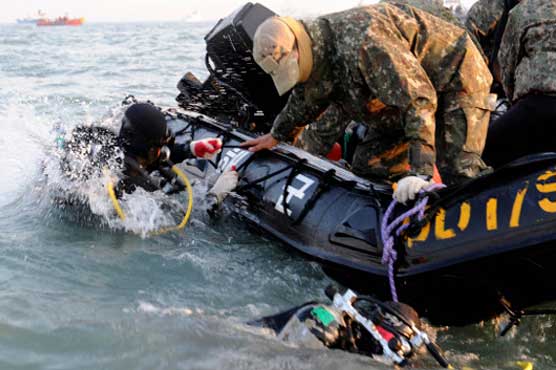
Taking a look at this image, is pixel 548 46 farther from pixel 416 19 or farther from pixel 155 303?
pixel 155 303

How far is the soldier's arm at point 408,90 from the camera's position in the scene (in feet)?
11.3

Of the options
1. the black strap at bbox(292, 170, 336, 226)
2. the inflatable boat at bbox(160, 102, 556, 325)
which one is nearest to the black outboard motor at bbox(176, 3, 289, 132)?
the inflatable boat at bbox(160, 102, 556, 325)

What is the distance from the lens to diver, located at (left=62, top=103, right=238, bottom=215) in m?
4.41

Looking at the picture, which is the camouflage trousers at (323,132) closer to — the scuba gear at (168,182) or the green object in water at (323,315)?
the scuba gear at (168,182)

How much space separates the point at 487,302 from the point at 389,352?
2.68 ft

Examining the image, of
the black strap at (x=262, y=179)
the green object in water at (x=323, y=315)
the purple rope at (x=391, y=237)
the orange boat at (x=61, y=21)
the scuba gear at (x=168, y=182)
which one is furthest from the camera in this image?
the orange boat at (x=61, y=21)

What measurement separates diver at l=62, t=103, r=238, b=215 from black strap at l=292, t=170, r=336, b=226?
77cm

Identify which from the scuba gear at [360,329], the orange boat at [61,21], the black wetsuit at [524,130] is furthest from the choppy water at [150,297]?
the orange boat at [61,21]

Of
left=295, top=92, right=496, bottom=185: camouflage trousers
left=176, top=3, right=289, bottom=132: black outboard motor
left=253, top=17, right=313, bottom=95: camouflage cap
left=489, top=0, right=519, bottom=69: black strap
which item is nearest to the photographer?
left=253, top=17, right=313, bottom=95: camouflage cap

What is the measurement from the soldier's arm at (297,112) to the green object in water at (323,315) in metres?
1.82

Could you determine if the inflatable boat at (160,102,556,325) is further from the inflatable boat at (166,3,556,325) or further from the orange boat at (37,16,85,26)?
the orange boat at (37,16,85,26)

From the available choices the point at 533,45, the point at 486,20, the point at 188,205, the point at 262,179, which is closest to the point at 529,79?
the point at 533,45

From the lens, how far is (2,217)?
5.31 m

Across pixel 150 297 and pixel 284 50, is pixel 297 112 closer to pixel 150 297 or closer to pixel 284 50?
pixel 284 50
